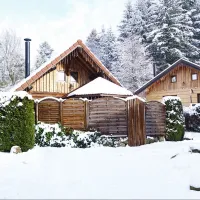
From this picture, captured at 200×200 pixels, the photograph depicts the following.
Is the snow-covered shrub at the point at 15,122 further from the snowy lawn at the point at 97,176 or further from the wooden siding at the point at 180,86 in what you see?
the wooden siding at the point at 180,86

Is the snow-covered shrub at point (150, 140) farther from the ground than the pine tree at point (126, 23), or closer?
closer

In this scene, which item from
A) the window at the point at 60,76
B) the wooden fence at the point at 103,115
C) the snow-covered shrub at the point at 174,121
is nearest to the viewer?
the wooden fence at the point at 103,115

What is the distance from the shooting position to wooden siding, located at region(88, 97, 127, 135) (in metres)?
13.1

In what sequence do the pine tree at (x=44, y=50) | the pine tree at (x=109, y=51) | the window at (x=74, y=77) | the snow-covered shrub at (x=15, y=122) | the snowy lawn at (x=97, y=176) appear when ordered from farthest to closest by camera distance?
the pine tree at (x=44, y=50) → the pine tree at (x=109, y=51) → the window at (x=74, y=77) → the snow-covered shrub at (x=15, y=122) → the snowy lawn at (x=97, y=176)

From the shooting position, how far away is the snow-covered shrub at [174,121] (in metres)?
14.3

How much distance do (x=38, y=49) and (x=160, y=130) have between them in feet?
138

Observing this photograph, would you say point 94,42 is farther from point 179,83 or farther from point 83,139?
point 83,139

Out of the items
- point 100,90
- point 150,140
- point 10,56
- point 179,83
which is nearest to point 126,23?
point 10,56

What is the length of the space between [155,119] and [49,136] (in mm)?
5337

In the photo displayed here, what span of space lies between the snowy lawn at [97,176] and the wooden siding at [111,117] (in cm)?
356

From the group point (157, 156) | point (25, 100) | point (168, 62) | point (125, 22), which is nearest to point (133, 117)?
point (157, 156)

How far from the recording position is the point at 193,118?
19.4 meters

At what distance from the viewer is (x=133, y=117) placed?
515 inches

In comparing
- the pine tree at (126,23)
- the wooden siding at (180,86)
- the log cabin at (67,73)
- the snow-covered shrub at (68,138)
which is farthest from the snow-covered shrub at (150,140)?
the pine tree at (126,23)
